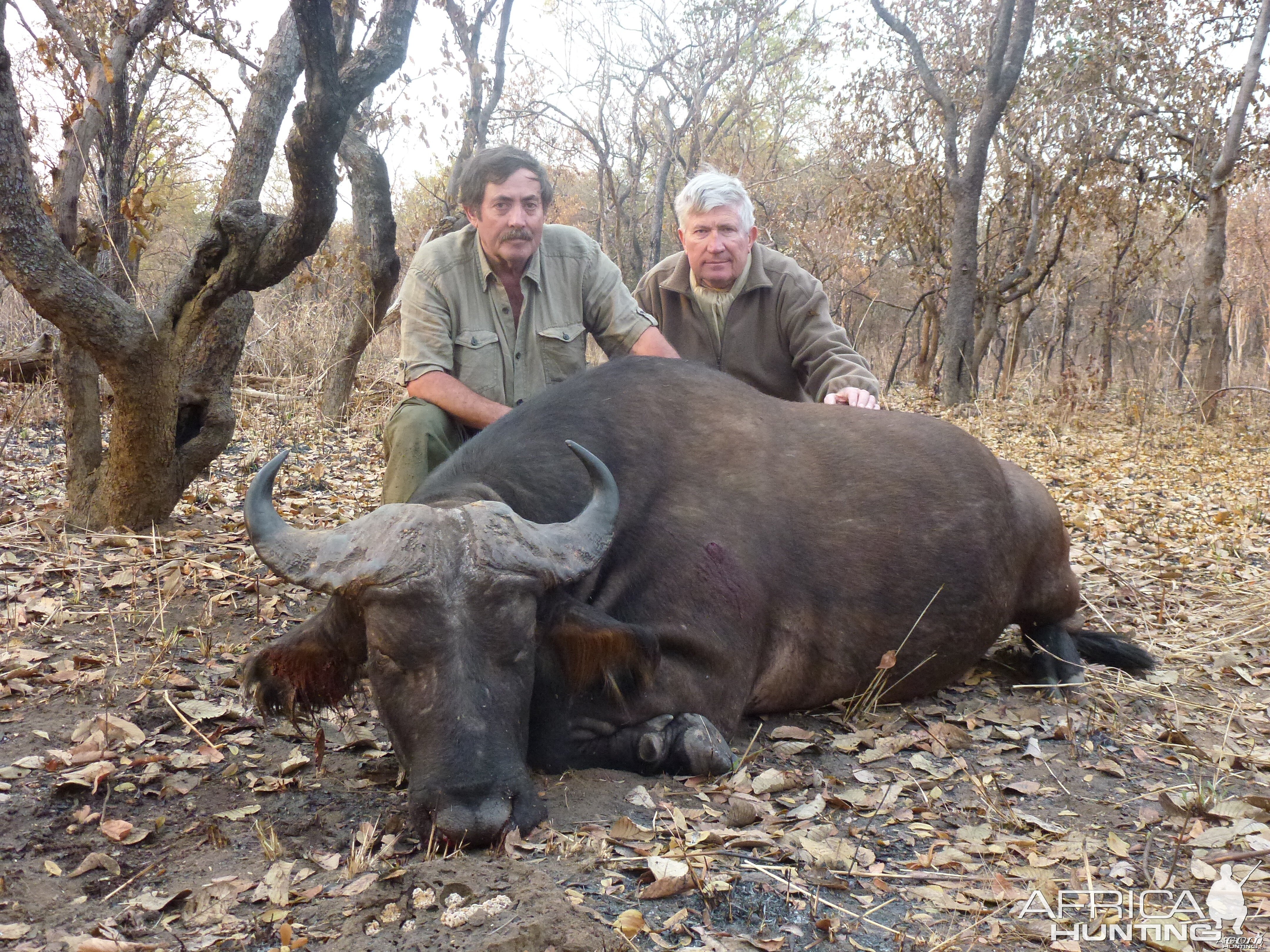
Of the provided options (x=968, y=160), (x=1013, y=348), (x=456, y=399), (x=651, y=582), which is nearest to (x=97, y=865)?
(x=651, y=582)

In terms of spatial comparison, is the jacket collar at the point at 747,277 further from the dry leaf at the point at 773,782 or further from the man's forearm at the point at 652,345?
the dry leaf at the point at 773,782

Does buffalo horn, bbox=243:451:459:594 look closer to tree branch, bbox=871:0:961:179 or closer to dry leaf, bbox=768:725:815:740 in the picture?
dry leaf, bbox=768:725:815:740

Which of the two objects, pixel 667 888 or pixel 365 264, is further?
pixel 365 264

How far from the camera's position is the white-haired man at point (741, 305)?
6145 millimetres

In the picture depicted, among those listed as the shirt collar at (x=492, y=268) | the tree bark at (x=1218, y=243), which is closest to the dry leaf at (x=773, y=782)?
the shirt collar at (x=492, y=268)

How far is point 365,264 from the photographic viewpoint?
9.58m

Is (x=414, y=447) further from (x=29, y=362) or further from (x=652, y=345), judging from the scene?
(x=29, y=362)

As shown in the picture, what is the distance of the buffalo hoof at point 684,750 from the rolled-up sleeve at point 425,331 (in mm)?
2603

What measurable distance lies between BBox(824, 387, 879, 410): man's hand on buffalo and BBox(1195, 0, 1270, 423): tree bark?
30.7 feet

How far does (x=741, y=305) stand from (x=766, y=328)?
0.23 meters

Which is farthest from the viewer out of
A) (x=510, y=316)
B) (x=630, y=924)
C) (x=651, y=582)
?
(x=510, y=316)

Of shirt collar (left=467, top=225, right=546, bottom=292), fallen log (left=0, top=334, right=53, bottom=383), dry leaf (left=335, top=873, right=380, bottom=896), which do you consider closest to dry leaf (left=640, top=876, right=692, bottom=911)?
dry leaf (left=335, top=873, right=380, bottom=896)

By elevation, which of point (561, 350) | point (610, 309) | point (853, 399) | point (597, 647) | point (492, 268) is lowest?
point (597, 647)

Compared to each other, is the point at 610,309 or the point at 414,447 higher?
the point at 610,309
